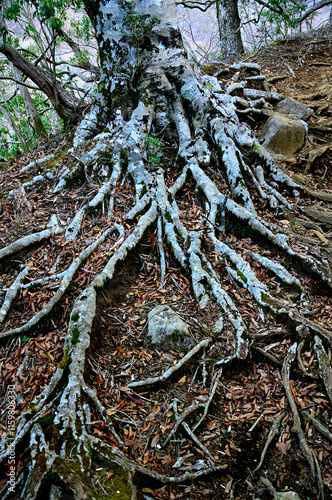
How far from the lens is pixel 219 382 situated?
9.32 ft

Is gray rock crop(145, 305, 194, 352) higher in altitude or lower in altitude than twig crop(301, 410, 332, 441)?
higher

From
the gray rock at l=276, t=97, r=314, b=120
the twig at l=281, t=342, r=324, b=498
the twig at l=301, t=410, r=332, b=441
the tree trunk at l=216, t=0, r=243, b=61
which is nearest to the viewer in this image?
the twig at l=281, t=342, r=324, b=498

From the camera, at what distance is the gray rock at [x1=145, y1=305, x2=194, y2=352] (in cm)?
307

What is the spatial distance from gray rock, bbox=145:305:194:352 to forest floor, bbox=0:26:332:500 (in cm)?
Answer: 8

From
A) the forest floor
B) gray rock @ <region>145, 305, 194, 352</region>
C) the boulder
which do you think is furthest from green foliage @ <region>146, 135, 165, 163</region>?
gray rock @ <region>145, 305, 194, 352</region>

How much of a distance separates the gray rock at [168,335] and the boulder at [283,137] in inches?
162

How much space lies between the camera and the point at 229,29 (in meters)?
9.53

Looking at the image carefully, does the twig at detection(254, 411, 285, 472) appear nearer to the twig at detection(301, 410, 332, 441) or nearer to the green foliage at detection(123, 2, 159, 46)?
the twig at detection(301, 410, 332, 441)

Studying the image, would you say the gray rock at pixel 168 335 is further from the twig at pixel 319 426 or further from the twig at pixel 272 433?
the twig at pixel 319 426

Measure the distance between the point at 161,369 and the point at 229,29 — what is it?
10425mm

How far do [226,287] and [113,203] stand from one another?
1.95 metres

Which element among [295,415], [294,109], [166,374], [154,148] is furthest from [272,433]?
[294,109]

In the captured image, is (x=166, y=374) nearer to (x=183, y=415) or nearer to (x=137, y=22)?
(x=183, y=415)

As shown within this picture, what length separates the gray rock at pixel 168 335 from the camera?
10.1 ft
